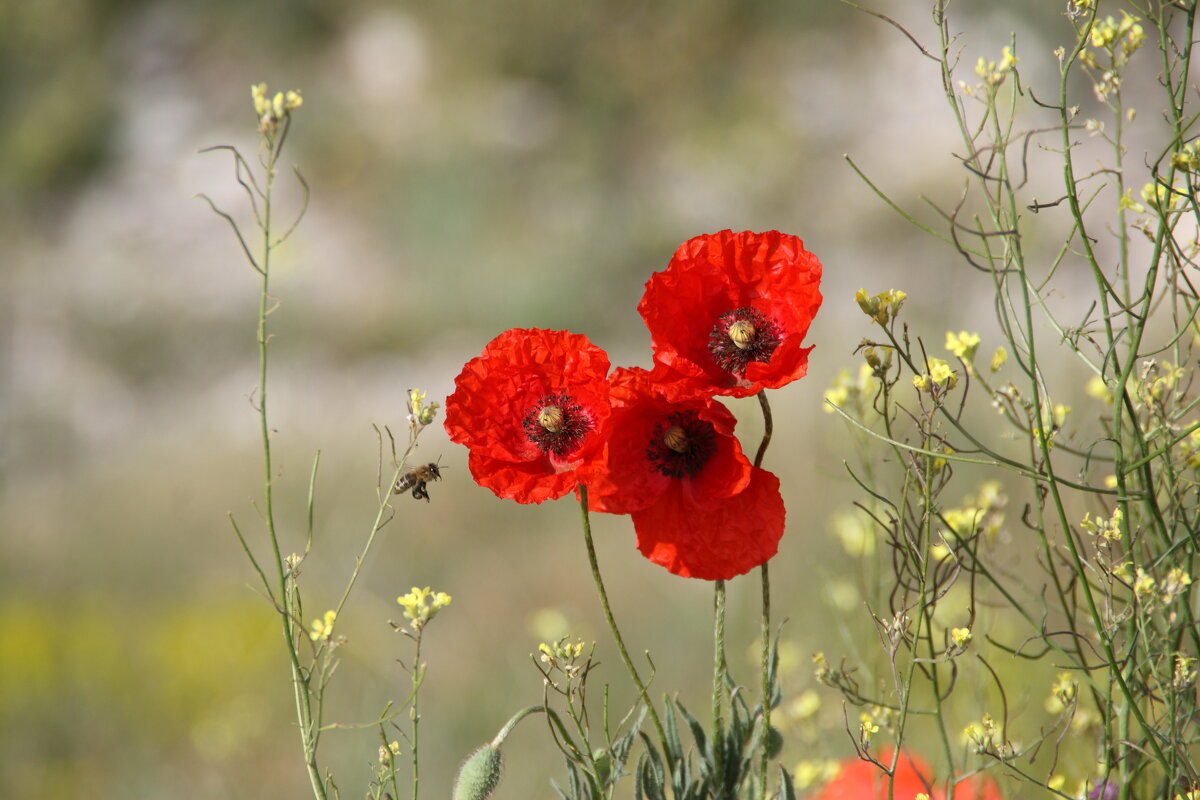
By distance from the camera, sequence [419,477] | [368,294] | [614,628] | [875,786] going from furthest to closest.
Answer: [368,294] → [875,786] → [419,477] → [614,628]

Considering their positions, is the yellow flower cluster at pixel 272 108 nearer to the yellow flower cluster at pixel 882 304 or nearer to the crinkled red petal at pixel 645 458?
the crinkled red petal at pixel 645 458

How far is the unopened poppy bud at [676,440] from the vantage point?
1040 mm

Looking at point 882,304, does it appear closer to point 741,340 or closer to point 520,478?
point 741,340

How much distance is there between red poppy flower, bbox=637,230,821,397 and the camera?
100 cm

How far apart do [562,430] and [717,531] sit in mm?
172

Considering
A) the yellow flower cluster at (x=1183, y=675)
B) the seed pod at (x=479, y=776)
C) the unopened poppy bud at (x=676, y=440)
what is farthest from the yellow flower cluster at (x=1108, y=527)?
the seed pod at (x=479, y=776)

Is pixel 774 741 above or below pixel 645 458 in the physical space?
below

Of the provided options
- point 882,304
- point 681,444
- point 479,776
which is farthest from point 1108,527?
point 479,776

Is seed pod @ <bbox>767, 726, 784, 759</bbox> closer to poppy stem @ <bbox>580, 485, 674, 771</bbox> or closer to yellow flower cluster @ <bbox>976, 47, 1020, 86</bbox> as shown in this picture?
poppy stem @ <bbox>580, 485, 674, 771</bbox>

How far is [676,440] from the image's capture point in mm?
1039

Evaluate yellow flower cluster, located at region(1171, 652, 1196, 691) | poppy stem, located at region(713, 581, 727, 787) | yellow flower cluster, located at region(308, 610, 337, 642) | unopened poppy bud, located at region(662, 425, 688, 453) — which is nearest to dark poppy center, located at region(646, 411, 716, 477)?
unopened poppy bud, located at region(662, 425, 688, 453)

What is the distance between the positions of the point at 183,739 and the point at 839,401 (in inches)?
111

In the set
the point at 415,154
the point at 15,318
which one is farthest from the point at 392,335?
the point at 15,318

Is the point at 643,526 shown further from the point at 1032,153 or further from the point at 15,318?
the point at 15,318
